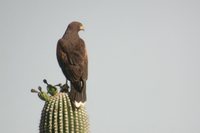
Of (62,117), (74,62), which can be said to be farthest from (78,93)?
(62,117)

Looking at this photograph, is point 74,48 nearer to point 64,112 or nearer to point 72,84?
point 72,84

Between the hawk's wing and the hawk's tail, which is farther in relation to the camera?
the hawk's wing

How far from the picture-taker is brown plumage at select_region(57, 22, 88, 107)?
7112 mm

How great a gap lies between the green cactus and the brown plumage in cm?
60

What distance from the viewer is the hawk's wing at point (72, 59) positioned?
7384mm

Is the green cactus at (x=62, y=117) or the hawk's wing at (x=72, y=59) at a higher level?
the hawk's wing at (x=72, y=59)

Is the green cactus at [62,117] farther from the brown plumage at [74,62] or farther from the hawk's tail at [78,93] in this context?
the brown plumage at [74,62]

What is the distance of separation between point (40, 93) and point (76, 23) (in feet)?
8.71

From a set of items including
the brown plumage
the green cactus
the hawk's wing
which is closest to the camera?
the green cactus

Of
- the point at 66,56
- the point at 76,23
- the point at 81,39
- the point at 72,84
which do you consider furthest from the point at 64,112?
the point at 76,23

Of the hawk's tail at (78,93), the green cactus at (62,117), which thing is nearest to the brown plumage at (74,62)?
the hawk's tail at (78,93)

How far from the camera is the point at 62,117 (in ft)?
19.3

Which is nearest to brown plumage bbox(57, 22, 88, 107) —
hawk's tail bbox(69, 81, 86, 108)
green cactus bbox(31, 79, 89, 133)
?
hawk's tail bbox(69, 81, 86, 108)

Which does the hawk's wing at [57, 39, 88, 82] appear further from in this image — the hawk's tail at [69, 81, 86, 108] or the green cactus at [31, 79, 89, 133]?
the green cactus at [31, 79, 89, 133]
